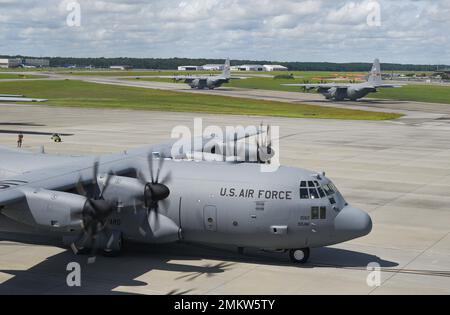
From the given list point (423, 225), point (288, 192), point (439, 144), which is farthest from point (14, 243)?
point (439, 144)

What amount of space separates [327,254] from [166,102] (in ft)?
284

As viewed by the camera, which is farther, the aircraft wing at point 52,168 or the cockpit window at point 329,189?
the cockpit window at point 329,189

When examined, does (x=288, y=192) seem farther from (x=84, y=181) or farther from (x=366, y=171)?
(x=366, y=171)

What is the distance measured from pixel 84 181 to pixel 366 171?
88.7 feet

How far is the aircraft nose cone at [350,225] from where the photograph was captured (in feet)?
69.5

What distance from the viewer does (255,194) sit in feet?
70.2

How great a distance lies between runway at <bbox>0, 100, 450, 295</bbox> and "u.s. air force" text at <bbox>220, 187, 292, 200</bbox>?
255 cm

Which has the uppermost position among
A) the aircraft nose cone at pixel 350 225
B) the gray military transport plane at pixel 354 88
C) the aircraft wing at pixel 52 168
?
the gray military transport plane at pixel 354 88

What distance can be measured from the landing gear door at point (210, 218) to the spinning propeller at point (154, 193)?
154cm

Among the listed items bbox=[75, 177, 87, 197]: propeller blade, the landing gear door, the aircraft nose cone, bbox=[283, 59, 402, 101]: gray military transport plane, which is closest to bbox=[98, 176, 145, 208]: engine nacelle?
bbox=[75, 177, 87, 197]: propeller blade

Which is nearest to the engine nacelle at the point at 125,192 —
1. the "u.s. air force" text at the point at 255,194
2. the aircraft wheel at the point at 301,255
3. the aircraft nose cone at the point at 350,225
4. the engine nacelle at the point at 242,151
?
the "u.s. air force" text at the point at 255,194

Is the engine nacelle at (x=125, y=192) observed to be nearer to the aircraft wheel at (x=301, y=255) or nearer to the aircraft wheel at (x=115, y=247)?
the aircraft wheel at (x=115, y=247)

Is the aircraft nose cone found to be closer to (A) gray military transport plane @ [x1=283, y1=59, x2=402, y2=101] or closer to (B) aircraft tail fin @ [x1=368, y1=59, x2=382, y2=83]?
(A) gray military transport plane @ [x1=283, y1=59, x2=402, y2=101]

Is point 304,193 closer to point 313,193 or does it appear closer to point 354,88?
point 313,193
